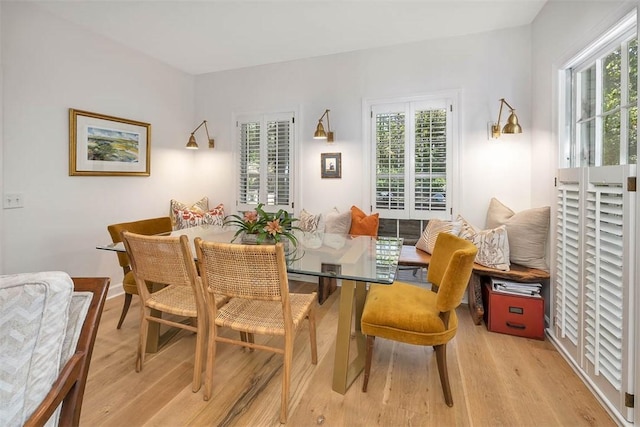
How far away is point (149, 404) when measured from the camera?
1698mm

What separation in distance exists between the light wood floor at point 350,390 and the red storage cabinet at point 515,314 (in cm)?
9

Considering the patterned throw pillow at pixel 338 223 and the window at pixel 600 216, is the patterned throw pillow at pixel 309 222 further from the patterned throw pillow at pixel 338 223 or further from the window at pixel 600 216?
the window at pixel 600 216

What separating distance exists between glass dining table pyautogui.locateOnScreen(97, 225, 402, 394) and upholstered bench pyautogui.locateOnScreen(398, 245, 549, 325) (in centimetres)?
40

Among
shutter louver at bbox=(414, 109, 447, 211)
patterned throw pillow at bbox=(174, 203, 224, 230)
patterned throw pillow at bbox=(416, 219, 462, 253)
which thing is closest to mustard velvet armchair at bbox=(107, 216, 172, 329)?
patterned throw pillow at bbox=(174, 203, 224, 230)

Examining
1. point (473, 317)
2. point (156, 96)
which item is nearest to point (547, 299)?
point (473, 317)

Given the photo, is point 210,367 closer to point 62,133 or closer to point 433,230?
point 433,230

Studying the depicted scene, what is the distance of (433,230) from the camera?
10.0ft

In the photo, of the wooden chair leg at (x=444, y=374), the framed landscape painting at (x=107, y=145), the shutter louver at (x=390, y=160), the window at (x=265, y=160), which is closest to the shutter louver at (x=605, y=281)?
the wooden chair leg at (x=444, y=374)

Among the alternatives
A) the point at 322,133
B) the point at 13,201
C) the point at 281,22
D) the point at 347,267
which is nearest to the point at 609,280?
the point at 347,267

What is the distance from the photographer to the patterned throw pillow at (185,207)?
3.96 m

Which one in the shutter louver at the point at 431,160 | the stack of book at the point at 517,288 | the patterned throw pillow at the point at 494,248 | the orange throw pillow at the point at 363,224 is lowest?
the stack of book at the point at 517,288

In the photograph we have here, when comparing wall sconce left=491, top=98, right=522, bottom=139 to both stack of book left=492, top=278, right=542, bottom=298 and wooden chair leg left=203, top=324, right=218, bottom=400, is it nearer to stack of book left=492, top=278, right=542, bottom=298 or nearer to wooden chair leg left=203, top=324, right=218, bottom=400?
stack of book left=492, top=278, right=542, bottom=298

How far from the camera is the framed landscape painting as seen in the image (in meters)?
3.01

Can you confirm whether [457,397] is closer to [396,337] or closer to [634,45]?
[396,337]
